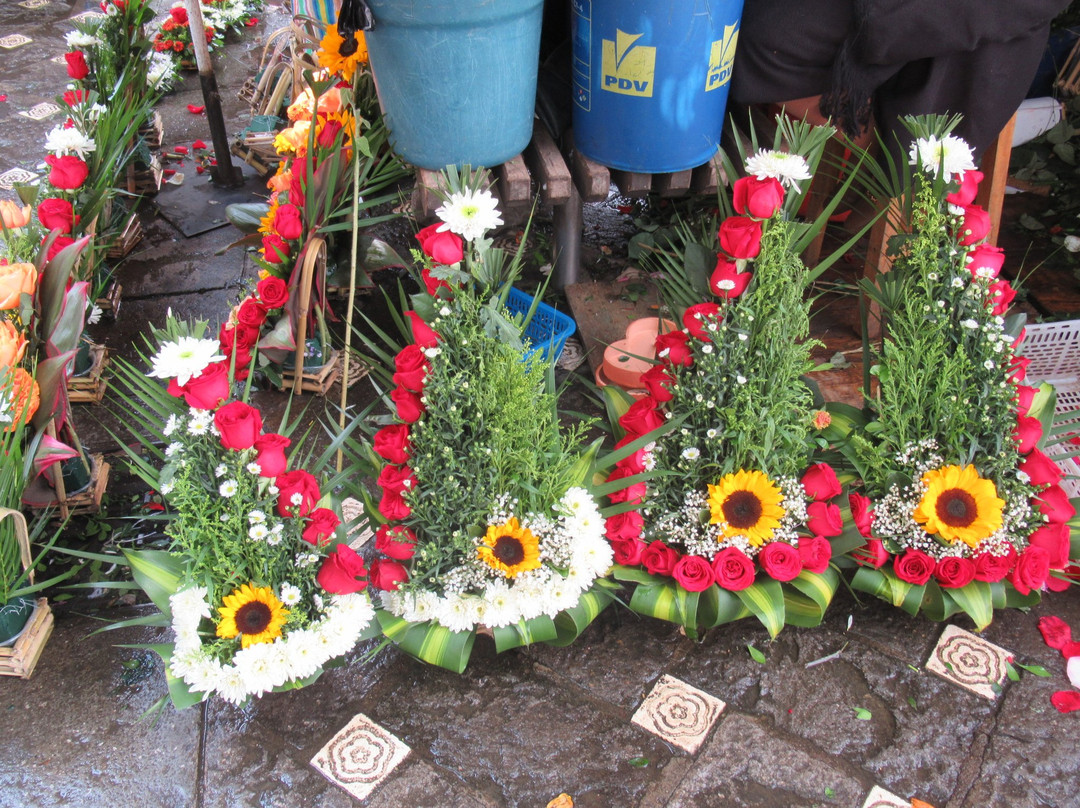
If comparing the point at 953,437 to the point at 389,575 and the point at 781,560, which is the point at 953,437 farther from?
the point at 389,575

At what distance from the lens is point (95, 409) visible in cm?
246

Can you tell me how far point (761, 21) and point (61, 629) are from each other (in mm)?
2347

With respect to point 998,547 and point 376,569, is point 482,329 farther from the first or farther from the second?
point 998,547

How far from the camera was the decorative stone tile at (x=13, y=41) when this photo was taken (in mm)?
4752

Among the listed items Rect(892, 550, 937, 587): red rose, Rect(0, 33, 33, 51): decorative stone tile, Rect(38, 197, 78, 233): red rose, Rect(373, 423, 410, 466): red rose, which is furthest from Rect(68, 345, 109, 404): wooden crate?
Rect(0, 33, 33, 51): decorative stone tile

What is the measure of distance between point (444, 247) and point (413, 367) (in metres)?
0.21

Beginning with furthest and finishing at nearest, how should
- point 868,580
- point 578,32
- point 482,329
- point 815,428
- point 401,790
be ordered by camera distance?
point 578,32 → point 815,428 → point 868,580 → point 401,790 → point 482,329

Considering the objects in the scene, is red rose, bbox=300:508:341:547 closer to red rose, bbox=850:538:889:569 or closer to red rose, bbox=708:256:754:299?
red rose, bbox=708:256:754:299

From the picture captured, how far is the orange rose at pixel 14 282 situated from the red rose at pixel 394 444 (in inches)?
36.9

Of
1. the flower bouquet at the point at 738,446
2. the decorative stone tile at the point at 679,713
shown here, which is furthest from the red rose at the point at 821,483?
the decorative stone tile at the point at 679,713

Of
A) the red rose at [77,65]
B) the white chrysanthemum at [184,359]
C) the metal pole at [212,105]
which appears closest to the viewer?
the white chrysanthemum at [184,359]

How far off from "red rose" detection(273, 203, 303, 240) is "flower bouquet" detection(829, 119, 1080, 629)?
1.52 m

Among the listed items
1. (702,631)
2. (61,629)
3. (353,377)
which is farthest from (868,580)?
(61,629)

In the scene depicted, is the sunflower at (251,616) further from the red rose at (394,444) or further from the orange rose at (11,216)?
the orange rose at (11,216)
